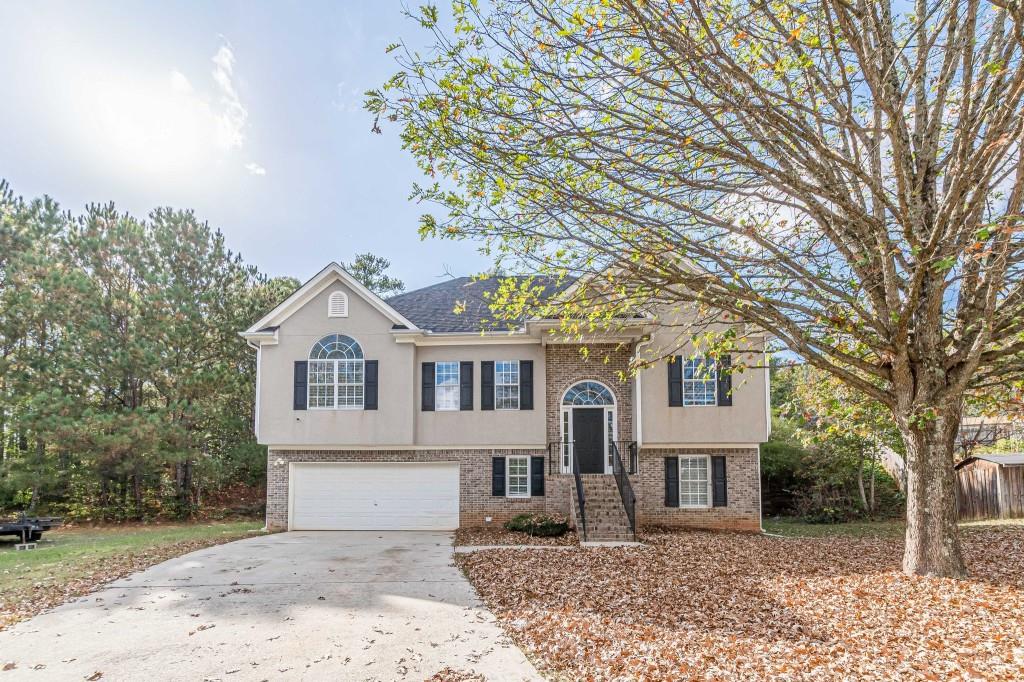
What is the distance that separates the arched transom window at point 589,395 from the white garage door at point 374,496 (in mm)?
3543

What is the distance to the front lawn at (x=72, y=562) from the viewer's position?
887 cm

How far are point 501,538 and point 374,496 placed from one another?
4211 millimetres

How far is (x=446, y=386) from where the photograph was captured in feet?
56.0

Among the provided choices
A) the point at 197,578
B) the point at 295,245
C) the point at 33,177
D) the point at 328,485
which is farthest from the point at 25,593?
the point at 33,177

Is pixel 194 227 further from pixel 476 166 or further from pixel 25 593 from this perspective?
pixel 476 166

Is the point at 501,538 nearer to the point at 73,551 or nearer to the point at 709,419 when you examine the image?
the point at 709,419

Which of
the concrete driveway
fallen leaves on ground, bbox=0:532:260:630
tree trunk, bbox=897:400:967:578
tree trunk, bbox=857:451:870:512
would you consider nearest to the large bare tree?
tree trunk, bbox=897:400:967:578

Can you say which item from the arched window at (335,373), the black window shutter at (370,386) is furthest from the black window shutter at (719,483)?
the arched window at (335,373)

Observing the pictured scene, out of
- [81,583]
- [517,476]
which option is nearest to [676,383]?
[517,476]

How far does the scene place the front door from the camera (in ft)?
55.2

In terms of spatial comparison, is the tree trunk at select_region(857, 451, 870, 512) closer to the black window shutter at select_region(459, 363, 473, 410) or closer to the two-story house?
the two-story house

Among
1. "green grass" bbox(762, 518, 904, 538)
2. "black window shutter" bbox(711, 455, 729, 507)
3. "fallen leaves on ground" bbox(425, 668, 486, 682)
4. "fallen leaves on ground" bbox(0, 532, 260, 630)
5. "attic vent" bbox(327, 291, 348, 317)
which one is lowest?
"green grass" bbox(762, 518, 904, 538)

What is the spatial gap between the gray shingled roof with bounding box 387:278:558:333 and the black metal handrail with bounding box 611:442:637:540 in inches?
176

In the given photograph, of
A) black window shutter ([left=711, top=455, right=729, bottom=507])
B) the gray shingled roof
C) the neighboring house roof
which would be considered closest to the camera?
black window shutter ([left=711, top=455, right=729, bottom=507])
